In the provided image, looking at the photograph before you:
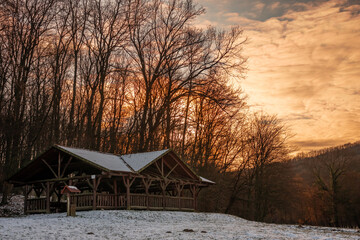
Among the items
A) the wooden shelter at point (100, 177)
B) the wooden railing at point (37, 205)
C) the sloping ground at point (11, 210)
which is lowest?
the sloping ground at point (11, 210)

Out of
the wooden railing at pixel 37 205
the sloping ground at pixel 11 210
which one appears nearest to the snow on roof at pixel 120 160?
the wooden railing at pixel 37 205

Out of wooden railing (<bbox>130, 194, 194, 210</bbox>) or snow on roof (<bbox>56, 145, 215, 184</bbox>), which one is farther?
wooden railing (<bbox>130, 194, 194, 210</bbox>)

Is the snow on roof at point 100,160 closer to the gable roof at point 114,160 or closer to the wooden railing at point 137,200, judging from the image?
the gable roof at point 114,160

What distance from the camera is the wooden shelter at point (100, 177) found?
2528 centimetres

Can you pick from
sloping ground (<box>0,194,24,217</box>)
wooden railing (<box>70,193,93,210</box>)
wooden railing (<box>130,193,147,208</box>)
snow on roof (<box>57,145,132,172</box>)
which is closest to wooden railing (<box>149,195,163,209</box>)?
wooden railing (<box>130,193,147,208</box>)

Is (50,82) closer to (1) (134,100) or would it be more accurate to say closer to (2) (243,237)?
(1) (134,100)

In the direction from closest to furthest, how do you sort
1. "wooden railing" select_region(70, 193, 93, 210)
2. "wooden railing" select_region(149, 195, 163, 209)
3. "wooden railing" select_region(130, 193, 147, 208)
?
"wooden railing" select_region(70, 193, 93, 210)
"wooden railing" select_region(130, 193, 147, 208)
"wooden railing" select_region(149, 195, 163, 209)

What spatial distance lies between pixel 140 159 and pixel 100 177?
213 inches

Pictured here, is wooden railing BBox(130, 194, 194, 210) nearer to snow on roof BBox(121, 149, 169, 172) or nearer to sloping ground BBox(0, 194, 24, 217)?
snow on roof BBox(121, 149, 169, 172)

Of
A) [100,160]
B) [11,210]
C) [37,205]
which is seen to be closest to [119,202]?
[100,160]

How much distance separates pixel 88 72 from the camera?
39.6m

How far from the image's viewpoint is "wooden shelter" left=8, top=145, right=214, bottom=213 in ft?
82.9

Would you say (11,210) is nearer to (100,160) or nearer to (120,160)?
(120,160)

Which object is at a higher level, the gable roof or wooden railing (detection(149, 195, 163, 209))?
the gable roof
